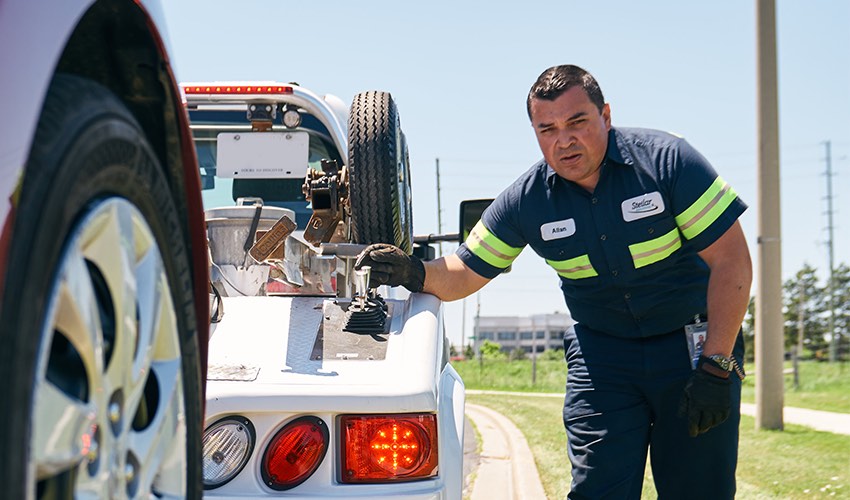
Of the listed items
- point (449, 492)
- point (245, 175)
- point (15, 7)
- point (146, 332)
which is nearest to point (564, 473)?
point (245, 175)

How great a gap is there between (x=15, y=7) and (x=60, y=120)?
0.19 m

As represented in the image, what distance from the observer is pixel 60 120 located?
5.09 ft

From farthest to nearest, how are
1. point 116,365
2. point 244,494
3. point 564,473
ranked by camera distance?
point 564,473
point 244,494
point 116,365

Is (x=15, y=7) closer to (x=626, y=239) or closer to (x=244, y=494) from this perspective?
(x=244, y=494)

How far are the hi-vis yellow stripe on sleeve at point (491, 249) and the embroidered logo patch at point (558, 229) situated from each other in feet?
0.86

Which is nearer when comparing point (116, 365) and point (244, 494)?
point (116, 365)

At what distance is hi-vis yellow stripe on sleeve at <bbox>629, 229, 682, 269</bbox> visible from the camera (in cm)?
390

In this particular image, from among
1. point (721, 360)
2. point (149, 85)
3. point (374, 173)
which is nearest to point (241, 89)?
point (374, 173)

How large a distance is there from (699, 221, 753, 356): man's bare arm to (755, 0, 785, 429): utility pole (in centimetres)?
830

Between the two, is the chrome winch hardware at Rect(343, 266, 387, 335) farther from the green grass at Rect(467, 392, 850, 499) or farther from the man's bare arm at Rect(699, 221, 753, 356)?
the green grass at Rect(467, 392, 850, 499)

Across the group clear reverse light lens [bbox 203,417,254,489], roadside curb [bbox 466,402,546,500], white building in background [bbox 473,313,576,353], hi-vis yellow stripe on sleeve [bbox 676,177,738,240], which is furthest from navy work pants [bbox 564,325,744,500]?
white building in background [bbox 473,313,576,353]

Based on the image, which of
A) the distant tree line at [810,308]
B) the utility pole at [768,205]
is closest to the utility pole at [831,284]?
the distant tree line at [810,308]

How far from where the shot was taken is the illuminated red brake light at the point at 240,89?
5211 millimetres

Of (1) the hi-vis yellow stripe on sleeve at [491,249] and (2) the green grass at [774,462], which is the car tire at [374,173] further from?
(2) the green grass at [774,462]
